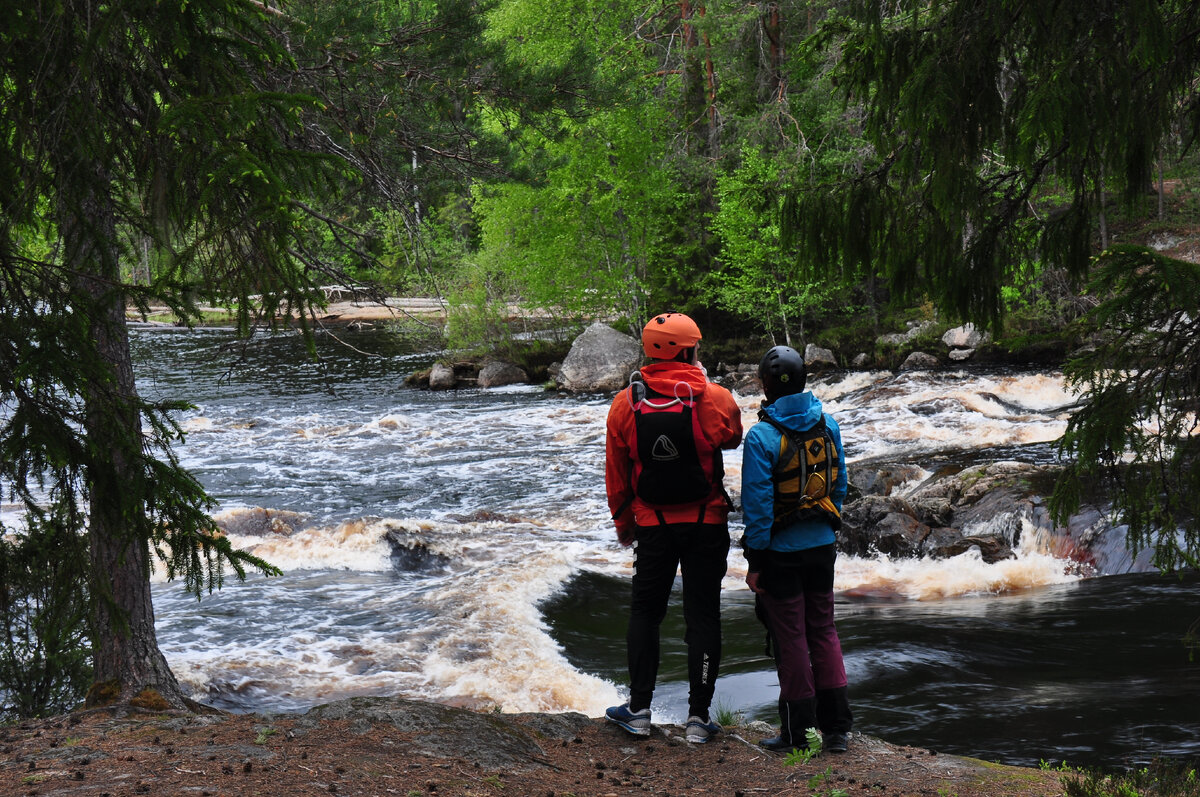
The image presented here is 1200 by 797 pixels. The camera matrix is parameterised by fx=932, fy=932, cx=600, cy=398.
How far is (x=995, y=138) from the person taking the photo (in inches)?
194

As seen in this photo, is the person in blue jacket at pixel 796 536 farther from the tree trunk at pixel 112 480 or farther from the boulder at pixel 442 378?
the boulder at pixel 442 378

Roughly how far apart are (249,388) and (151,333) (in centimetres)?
1695

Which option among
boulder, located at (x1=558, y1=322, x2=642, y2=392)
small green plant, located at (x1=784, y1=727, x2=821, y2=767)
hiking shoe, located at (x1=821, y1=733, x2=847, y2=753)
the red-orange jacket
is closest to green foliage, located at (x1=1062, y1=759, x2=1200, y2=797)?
hiking shoe, located at (x1=821, y1=733, x2=847, y2=753)

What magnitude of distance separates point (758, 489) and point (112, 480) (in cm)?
277

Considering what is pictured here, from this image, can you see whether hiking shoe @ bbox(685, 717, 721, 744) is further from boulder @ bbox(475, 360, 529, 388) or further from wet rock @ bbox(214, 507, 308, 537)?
boulder @ bbox(475, 360, 529, 388)

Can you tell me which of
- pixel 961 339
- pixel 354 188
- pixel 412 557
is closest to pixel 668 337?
pixel 354 188

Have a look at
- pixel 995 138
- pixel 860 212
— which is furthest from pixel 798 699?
pixel 995 138

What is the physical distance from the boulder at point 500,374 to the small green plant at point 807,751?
23.6m

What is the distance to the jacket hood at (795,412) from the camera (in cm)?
443

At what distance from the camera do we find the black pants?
14.6ft

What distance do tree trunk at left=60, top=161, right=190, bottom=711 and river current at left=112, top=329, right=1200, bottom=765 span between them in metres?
0.58

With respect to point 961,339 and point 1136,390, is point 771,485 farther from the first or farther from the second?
point 961,339

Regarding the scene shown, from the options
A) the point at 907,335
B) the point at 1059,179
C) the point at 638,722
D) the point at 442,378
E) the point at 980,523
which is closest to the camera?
the point at 638,722

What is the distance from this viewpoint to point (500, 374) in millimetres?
28203
